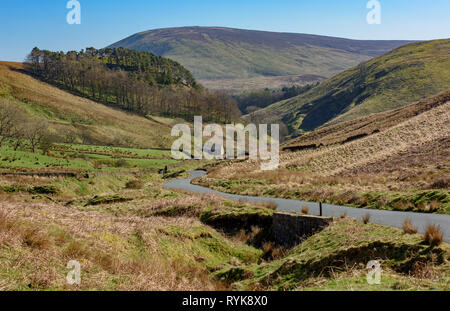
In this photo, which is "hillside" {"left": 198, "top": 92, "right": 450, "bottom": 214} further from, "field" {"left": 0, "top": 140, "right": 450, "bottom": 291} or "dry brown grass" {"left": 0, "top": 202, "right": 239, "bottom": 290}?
"dry brown grass" {"left": 0, "top": 202, "right": 239, "bottom": 290}

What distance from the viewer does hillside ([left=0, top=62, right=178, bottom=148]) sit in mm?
99750

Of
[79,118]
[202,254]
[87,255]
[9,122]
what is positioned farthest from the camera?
[79,118]

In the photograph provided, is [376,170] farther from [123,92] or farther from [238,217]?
[123,92]

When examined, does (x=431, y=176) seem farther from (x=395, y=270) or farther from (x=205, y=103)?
(x=205, y=103)

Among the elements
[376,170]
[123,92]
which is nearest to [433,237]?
[376,170]

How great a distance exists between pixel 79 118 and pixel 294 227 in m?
Result: 110

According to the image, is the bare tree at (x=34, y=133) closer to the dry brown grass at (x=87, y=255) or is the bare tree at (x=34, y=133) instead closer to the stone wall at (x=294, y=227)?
the dry brown grass at (x=87, y=255)

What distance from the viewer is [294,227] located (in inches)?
629

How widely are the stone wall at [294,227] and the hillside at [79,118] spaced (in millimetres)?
81093

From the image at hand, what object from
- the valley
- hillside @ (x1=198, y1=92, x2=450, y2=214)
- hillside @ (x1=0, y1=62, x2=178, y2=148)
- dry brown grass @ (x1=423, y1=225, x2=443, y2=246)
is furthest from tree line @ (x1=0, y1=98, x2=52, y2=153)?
dry brown grass @ (x1=423, y1=225, x2=443, y2=246)

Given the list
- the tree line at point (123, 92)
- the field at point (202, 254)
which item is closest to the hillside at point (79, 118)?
the tree line at point (123, 92)

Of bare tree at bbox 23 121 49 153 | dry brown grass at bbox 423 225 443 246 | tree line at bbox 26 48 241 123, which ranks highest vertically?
tree line at bbox 26 48 241 123

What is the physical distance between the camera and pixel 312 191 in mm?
29078

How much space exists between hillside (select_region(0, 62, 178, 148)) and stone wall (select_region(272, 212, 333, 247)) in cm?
8109
